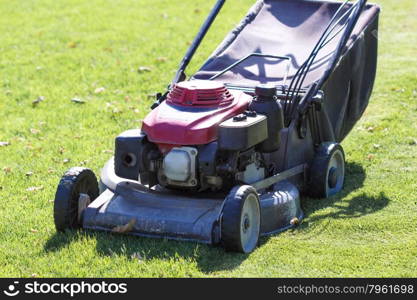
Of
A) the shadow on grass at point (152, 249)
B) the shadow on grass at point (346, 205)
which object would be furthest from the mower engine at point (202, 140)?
the shadow on grass at point (346, 205)

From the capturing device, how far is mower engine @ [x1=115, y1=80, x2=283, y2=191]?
234 inches

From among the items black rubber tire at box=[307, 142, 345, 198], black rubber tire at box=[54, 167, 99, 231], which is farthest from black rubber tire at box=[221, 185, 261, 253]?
black rubber tire at box=[307, 142, 345, 198]

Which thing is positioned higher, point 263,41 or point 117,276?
point 263,41

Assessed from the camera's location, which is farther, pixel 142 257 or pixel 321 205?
pixel 321 205

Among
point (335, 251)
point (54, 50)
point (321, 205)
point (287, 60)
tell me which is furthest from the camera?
point (54, 50)

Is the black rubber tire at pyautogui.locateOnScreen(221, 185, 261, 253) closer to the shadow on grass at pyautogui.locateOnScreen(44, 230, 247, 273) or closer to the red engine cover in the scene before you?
the shadow on grass at pyautogui.locateOnScreen(44, 230, 247, 273)

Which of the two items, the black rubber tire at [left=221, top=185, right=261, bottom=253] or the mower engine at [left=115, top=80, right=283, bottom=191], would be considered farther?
the mower engine at [left=115, top=80, right=283, bottom=191]

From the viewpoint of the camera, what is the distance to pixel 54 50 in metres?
11.7

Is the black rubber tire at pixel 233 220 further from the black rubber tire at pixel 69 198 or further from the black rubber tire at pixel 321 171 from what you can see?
the black rubber tire at pixel 321 171

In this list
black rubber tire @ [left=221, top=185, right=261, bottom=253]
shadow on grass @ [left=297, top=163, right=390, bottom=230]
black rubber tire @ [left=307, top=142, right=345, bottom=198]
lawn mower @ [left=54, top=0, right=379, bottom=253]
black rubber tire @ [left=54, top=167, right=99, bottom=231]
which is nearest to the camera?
black rubber tire @ [left=221, top=185, right=261, bottom=253]

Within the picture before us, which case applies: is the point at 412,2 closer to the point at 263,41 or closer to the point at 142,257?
the point at 263,41

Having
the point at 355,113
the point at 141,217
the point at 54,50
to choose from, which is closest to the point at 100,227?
the point at 141,217

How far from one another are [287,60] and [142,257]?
7.28 ft

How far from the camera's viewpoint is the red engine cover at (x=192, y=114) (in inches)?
234
